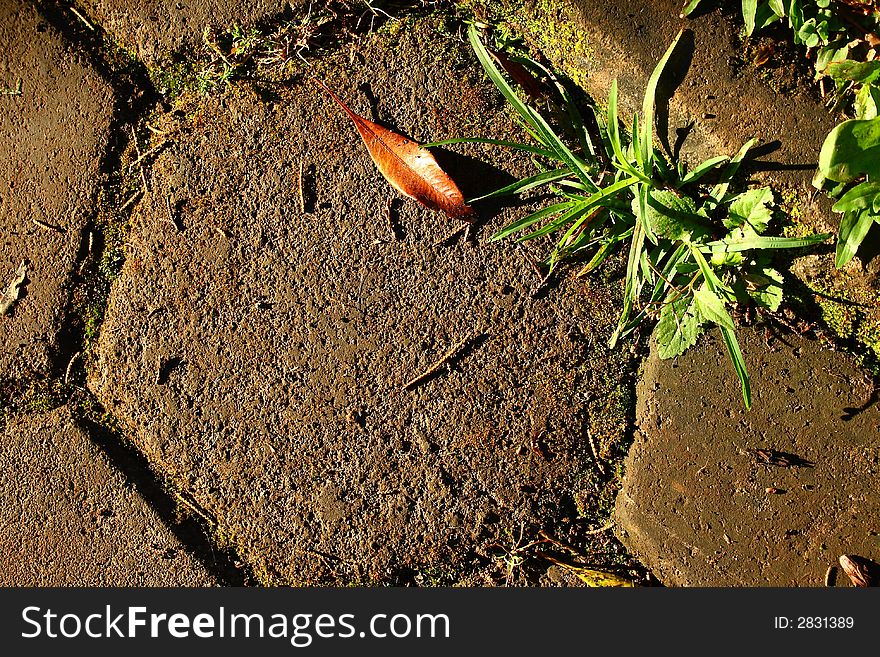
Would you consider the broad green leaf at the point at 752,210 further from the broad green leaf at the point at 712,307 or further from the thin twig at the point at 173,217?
the thin twig at the point at 173,217

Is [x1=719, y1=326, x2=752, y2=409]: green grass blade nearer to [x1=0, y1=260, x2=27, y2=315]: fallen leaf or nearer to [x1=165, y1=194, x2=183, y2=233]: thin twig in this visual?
[x1=165, y1=194, x2=183, y2=233]: thin twig

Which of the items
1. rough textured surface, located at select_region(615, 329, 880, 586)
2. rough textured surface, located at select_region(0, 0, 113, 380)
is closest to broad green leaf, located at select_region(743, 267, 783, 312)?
rough textured surface, located at select_region(615, 329, 880, 586)

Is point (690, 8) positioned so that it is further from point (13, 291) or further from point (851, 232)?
point (13, 291)

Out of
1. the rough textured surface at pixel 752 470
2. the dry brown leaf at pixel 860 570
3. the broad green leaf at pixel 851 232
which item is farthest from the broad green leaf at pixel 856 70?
the dry brown leaf at pixel 860 570

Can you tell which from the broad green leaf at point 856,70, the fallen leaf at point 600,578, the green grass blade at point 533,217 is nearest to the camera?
the broad green leaf at point 856,70

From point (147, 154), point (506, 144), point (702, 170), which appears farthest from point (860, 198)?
point (147, 154)
